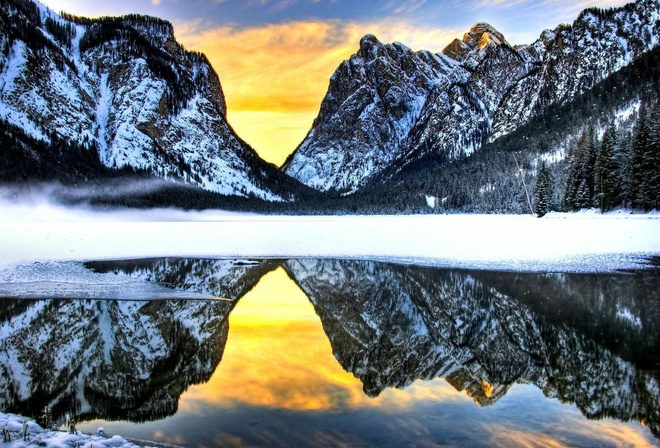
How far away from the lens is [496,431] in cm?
891

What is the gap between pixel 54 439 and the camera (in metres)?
7.74

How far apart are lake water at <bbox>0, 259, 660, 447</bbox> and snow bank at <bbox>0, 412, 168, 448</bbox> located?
1050 mm

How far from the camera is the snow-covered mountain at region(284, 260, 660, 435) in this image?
11164 millimetres

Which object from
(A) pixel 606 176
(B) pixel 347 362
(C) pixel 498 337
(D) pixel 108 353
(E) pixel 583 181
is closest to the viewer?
(B) pixel 347 362

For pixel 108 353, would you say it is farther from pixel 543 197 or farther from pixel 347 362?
pixel 543 197

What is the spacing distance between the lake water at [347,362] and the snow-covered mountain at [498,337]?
2.6 inches

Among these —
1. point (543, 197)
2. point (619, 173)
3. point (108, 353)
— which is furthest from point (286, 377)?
point (543, 197)

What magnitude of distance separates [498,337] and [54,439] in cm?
1172

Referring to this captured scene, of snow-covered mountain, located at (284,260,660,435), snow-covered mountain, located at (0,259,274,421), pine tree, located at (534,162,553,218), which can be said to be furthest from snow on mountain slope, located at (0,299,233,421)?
pine tree, located at (534,162,553,218)

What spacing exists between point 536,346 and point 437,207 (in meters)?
160

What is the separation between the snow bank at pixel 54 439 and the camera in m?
7.49

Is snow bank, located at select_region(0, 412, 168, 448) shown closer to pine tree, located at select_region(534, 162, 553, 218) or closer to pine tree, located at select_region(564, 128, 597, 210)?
pine tree, located at select_region(564, 128, 597, 210)

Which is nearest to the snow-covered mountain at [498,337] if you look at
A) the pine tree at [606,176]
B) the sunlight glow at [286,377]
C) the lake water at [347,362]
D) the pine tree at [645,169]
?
the lake water at [347,362]

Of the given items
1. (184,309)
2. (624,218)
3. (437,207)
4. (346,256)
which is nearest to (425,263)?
(346,256)
